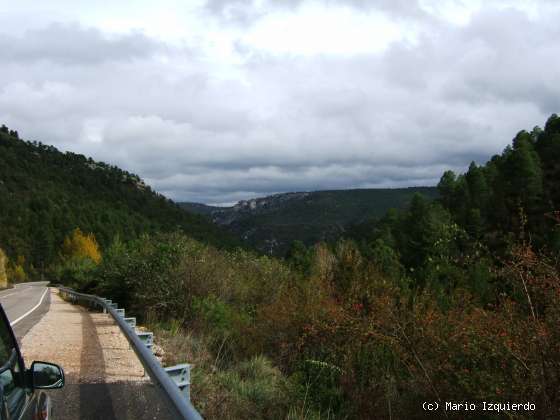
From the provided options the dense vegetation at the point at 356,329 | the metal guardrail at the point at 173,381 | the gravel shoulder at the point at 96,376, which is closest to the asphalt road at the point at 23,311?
the gravel shoulder at the point at 96,376

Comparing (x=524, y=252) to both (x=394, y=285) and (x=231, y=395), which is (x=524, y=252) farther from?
(x=394, y=285)

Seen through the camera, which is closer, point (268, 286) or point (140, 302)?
point (140, 302)

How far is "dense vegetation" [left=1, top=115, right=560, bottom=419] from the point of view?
5875 millimetres

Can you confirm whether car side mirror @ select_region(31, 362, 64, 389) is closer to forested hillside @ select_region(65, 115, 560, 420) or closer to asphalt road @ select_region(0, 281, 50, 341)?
forested hillside @ select_region(65, 115, 560, 420)

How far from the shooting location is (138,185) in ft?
641

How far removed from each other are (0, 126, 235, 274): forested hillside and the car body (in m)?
98.5

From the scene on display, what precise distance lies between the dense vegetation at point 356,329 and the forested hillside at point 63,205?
3410 inches

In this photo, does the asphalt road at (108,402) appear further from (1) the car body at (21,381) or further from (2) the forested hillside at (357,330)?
(1) the car body at (21,381)

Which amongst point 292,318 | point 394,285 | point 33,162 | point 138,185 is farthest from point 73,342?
point 138,185

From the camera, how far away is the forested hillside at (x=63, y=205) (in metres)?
128

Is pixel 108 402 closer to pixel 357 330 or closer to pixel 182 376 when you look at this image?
pixel 182 376

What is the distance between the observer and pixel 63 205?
14212 centimetres

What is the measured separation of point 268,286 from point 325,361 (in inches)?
294

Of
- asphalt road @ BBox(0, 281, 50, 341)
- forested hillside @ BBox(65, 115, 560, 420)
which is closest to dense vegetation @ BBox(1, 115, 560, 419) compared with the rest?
forested hillside @ BBox(65, 115, 560, 420)
